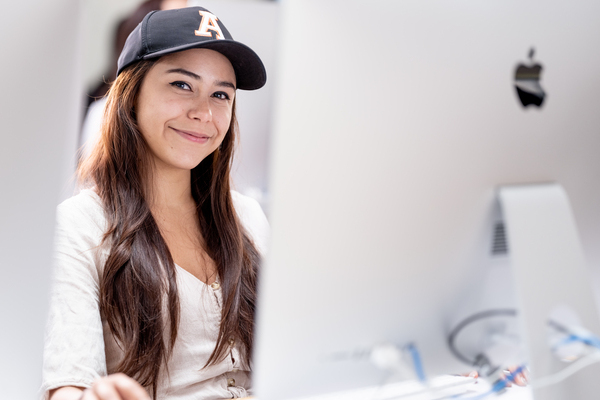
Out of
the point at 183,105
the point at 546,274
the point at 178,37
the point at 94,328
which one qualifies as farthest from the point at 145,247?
the point at 546,274

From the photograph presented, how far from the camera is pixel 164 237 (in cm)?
111

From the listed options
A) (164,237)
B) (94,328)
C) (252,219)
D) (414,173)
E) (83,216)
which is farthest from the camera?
(252,219)

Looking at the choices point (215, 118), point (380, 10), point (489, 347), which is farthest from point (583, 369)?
point (215, 118)

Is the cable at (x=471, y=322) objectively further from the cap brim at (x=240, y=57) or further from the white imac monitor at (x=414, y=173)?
the cap brim at (x=240, y=57)

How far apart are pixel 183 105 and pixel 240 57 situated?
0.19 metres

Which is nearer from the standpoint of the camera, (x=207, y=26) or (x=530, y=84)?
(x=530, y=84)

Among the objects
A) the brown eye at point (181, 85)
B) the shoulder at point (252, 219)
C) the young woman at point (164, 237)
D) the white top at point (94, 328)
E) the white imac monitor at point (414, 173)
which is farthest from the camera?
the shoulder at point (252, 219)

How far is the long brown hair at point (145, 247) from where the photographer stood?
0.94 metres

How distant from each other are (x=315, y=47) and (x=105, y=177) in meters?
0.81

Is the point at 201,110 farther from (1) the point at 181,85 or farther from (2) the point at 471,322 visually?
(2) the point at 471,322

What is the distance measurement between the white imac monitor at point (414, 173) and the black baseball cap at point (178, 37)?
0.63 metres

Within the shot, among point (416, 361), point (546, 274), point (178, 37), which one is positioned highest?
point (178, 37)

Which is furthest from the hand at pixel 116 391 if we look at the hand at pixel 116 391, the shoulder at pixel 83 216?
the shoulder at pixel 83 216

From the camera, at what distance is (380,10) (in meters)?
0.48
